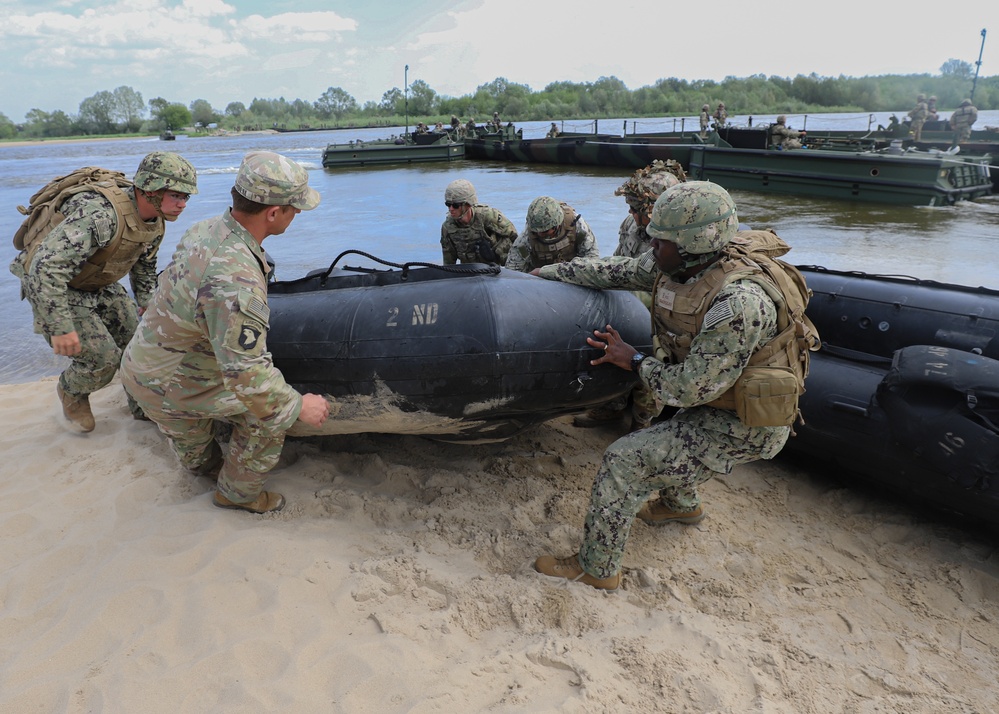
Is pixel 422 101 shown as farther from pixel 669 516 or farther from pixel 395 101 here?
pixel 669 516

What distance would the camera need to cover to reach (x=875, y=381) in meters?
3.38

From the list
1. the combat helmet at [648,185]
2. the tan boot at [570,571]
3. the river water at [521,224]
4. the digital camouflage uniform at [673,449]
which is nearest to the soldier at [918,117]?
the river water at [521,224]

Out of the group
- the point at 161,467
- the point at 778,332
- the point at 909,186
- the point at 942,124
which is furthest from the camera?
the point at 942,124

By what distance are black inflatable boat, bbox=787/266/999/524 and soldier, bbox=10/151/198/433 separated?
138 inches

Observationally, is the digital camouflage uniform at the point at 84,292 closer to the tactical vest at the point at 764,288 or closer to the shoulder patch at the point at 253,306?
the shoulder patch at the point at 253,306

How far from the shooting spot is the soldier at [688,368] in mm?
2475

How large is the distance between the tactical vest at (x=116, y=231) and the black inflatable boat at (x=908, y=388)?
3889mm

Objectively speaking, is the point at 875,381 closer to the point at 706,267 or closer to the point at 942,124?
the point at 706,267

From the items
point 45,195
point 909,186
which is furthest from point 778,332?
point 909,186

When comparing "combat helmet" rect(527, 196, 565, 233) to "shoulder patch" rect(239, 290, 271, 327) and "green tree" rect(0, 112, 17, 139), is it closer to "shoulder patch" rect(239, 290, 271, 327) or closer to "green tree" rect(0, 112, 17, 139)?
"shoulder patch" rect(239, 290, 271, 327)

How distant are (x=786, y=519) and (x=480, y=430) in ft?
5.23

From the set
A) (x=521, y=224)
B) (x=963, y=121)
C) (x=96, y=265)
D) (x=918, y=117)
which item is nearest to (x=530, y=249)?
(x=96, y=265)

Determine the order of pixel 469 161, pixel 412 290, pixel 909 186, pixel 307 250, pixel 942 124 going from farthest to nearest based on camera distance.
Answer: pixel 469 161 → pixel 942 124 → pixel 909 186 → pixel 307 250 → pixel 412 290

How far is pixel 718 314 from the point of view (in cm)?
245
